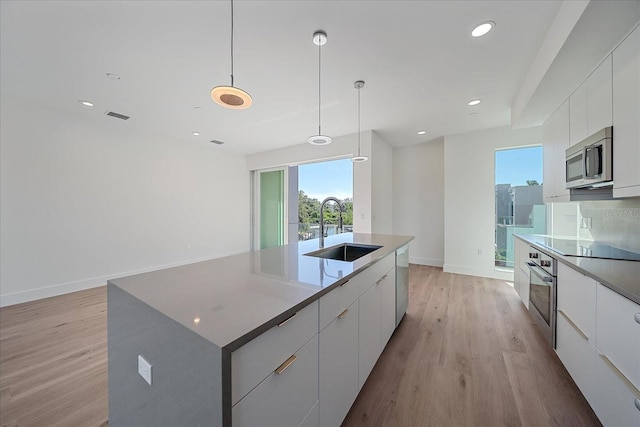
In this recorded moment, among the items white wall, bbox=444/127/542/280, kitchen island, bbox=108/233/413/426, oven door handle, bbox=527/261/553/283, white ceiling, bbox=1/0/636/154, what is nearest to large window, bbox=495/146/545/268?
white wall, bbox=444/127/542/280

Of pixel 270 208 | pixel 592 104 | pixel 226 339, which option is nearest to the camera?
pixel 226 339

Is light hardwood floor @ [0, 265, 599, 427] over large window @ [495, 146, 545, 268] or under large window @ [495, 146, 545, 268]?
under

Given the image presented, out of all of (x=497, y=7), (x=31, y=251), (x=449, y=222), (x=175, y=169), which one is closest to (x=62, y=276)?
(x=31, y=251)

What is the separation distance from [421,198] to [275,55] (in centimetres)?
431

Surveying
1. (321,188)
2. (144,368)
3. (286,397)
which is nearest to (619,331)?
(286,397)

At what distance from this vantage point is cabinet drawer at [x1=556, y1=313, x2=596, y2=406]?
53.6 inches

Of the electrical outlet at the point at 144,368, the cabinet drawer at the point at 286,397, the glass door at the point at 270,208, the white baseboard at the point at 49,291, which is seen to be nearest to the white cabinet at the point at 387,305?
the cabinet drawer at the point at 286,397

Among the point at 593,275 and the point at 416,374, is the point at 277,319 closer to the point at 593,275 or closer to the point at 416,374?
the point at 416,374

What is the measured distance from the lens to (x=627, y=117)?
1451 mm

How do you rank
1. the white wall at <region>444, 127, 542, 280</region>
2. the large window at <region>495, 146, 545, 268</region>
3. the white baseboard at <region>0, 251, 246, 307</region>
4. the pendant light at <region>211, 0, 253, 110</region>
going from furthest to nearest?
1. the white wall at <region>444, 127, 542, 280</region>
2. the large window at <region>495, 146, 545, 268</region>
3. the white baseboard at <region>0, 251, 246, 307</region>
4. the pendant light at <region>211, 0, 253, 110</region>

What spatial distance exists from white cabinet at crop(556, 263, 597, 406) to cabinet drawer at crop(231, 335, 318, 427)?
1.63m

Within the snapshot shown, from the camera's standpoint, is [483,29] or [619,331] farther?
[483,29]

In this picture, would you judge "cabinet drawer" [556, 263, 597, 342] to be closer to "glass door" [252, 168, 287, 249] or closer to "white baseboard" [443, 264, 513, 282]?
"white baseboard" [443, 264, 513, 282]

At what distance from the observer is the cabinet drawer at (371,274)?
4.70 feet
